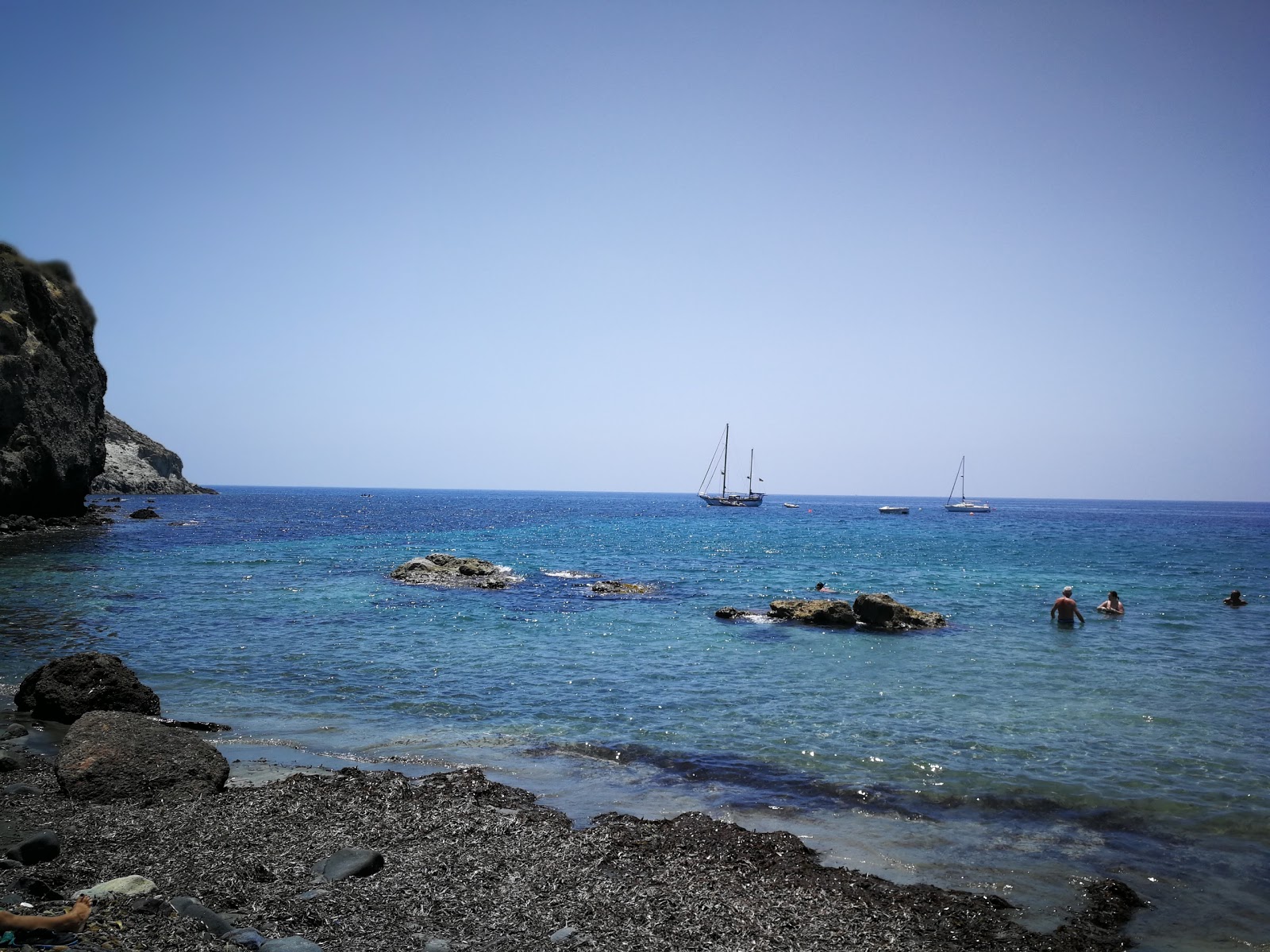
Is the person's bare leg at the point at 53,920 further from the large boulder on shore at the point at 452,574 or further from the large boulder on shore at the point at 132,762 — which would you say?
the large boulder on shore at the point at 452,574

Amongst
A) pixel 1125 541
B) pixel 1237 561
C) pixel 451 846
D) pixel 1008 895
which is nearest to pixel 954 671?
pixel 1008 895

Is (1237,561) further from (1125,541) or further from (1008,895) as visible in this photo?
(1008,895)

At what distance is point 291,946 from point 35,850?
358cm

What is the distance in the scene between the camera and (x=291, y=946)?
21.0ft

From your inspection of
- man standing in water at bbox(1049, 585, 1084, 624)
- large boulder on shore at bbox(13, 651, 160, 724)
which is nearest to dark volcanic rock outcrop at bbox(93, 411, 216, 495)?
large boulder on shore at bbox(13, 651, 160, 724)

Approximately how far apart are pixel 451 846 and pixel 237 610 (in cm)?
2311

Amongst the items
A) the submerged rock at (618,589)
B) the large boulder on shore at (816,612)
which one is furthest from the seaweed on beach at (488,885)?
the submerged rock at (618,589)

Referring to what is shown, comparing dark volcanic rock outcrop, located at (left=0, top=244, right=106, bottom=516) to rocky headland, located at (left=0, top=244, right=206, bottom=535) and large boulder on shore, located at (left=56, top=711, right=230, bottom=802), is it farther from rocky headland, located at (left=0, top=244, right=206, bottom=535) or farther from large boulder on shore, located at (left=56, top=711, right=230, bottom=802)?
large boulder on shore, located at (left=56, top=711, right=230, bottom=802)

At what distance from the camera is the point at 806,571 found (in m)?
48.5

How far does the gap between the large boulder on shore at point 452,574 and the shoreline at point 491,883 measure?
27006mm

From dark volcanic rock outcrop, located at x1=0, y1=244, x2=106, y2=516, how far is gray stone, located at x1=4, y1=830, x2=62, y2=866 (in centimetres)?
5526

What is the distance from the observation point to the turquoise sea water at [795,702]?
33.0 feet

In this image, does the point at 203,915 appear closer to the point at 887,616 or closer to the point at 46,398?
the point at 887,616

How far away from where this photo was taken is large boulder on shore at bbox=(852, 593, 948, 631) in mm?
26922
